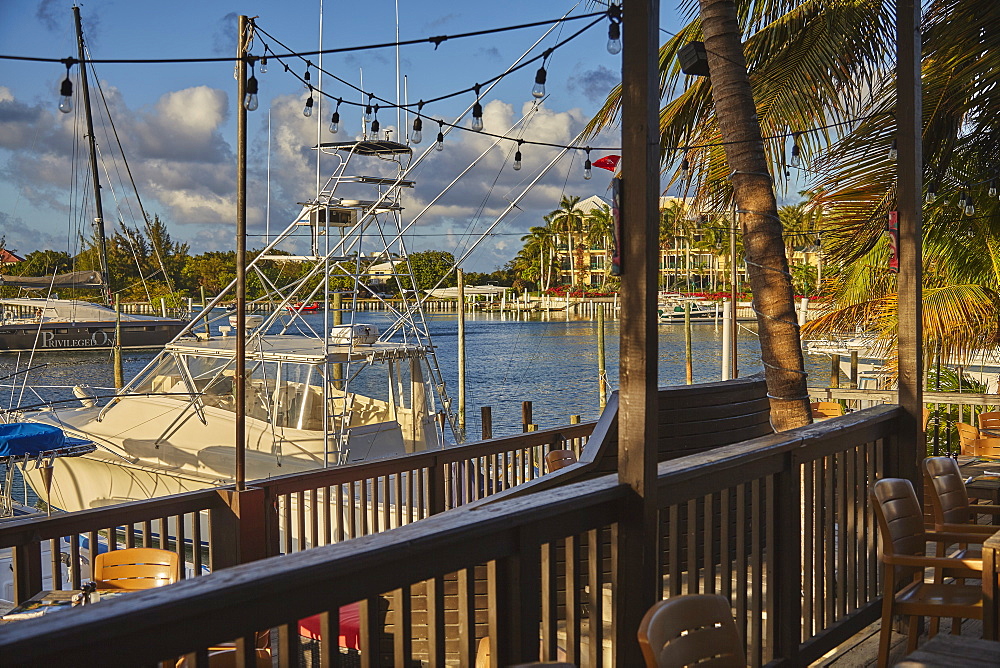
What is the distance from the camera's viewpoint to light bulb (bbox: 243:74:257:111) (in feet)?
15.5

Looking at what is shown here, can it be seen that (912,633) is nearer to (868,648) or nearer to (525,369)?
(868,648)

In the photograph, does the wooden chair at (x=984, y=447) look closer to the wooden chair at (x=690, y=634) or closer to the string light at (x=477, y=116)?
the string light at (x=477, y=116)

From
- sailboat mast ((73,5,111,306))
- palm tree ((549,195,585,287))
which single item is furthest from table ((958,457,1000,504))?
palm tree ((549,195,585,287))

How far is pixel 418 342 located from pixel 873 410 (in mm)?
8223

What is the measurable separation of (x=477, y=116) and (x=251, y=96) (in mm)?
2337

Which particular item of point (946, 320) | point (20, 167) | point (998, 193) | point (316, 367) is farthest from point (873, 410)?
point (20, 167)

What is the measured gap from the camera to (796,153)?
28.2 ft

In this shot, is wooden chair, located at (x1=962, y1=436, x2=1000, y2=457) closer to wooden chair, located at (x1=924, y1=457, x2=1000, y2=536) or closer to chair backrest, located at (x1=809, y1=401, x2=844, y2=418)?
chair backrest, located at (x1=809, y1=401, x2=844, y2=418)

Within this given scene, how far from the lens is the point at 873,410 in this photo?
165 inches

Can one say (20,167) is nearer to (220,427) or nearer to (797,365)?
(220,427)

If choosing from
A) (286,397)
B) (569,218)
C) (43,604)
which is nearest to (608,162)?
(286,397)

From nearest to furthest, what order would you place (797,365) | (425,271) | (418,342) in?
1. (797,365)
2. (418,342)
3. (425,271)

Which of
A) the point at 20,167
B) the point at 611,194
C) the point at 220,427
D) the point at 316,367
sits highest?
the point at 20,167

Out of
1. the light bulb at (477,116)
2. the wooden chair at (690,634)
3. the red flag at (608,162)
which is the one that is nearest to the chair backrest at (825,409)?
the red flag at (608,162)
